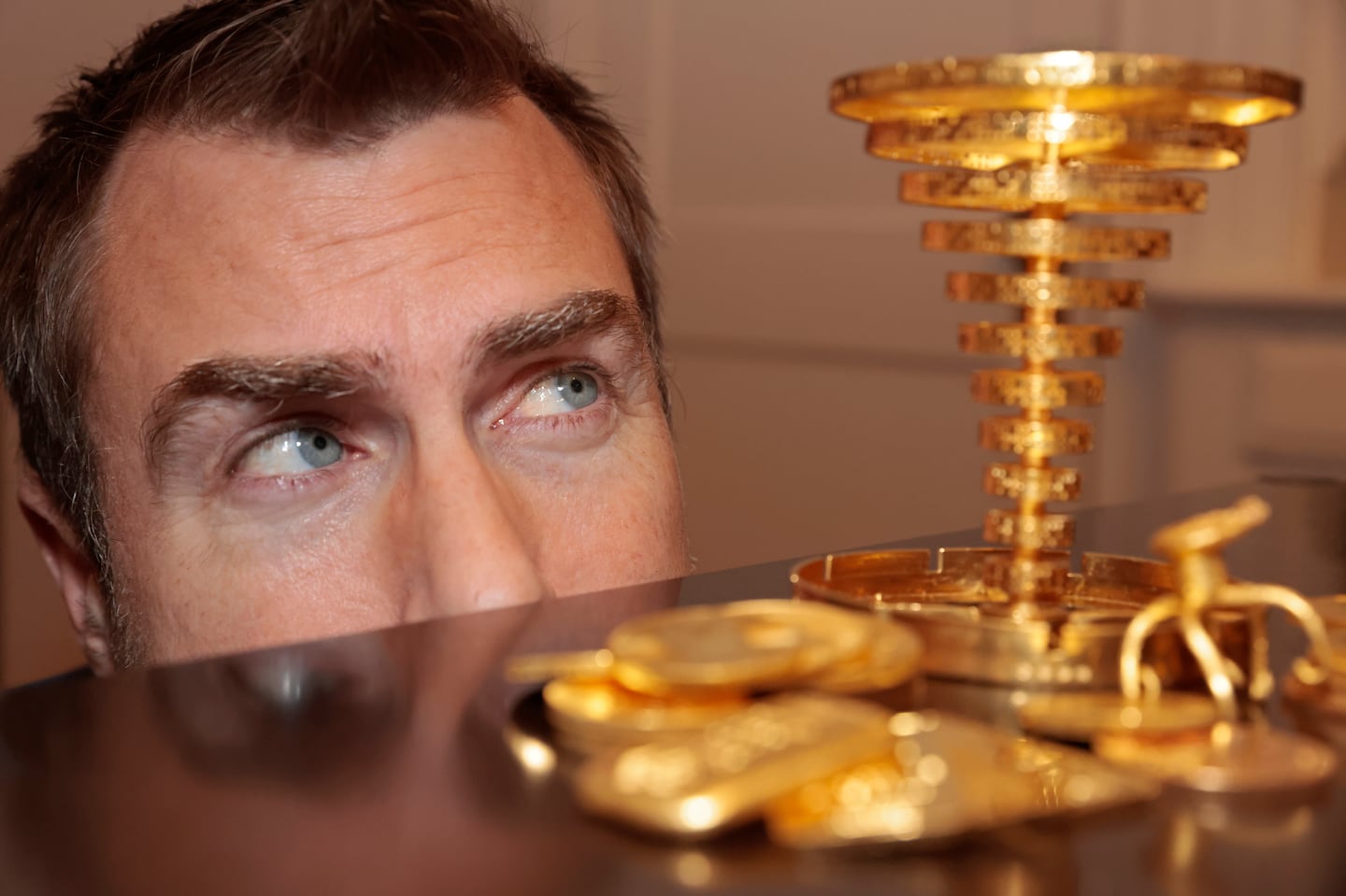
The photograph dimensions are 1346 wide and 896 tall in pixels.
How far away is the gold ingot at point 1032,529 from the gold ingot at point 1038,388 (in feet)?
0.15

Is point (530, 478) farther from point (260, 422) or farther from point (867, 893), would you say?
point (867, 893)

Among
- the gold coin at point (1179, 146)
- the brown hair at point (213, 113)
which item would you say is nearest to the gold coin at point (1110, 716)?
the gold coin at point (1179, 146)

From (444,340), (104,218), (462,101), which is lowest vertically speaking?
(444,340)

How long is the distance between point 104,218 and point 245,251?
0.92 feet

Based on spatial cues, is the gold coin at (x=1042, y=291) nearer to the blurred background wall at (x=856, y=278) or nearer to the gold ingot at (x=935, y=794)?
the gold ingot at (x=935, y=794)

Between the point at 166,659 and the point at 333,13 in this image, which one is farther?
the point at 333,13

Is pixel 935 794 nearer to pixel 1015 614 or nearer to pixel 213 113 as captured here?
pixel 1015 614

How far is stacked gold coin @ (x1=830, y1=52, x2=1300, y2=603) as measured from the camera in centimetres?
52

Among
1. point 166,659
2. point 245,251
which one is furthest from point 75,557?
point 245,251

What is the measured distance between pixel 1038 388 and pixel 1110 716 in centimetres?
16

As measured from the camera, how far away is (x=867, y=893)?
339mm

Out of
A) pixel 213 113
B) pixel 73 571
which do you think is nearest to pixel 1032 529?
pixel 213 113

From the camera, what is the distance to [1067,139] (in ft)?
1.82

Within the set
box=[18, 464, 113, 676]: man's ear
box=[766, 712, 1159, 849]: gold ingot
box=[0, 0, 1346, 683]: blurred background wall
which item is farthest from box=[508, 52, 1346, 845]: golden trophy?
box=[0, 0, 1346, 683]: blurred background wall
